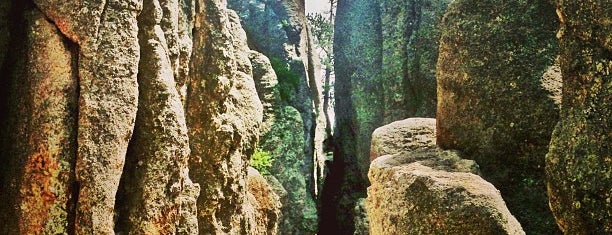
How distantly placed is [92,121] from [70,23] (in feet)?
3.58

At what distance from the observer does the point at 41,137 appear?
→ 642 cm

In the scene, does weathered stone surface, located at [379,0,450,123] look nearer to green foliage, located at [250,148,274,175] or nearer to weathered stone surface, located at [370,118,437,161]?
green foliage, located at [250,148,274,175]

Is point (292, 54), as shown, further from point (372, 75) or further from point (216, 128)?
point (216, 128)

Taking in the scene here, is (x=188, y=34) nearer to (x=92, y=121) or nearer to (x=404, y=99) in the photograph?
(x=92, y=121)

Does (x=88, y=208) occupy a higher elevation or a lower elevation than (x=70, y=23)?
lower

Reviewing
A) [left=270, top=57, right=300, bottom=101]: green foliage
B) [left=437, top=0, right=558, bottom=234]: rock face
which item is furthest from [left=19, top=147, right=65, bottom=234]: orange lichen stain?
[left=270, top=57, right=300, bottom=101]: green foliage

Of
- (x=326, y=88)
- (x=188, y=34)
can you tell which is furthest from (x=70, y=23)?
(x=326, y=88)

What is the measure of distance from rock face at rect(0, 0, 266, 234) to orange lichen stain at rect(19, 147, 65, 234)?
1cm

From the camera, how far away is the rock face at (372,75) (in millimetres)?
22438

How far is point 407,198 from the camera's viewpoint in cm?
966

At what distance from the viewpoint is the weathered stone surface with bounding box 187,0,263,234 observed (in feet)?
34.0

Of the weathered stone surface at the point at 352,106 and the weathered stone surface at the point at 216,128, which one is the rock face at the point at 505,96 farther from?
the weathered stone surface at the point at 352,106

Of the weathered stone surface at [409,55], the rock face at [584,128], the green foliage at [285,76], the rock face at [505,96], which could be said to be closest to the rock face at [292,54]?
the green foliage at [285,76]

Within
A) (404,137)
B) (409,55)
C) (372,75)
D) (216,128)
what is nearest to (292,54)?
(372,75)
